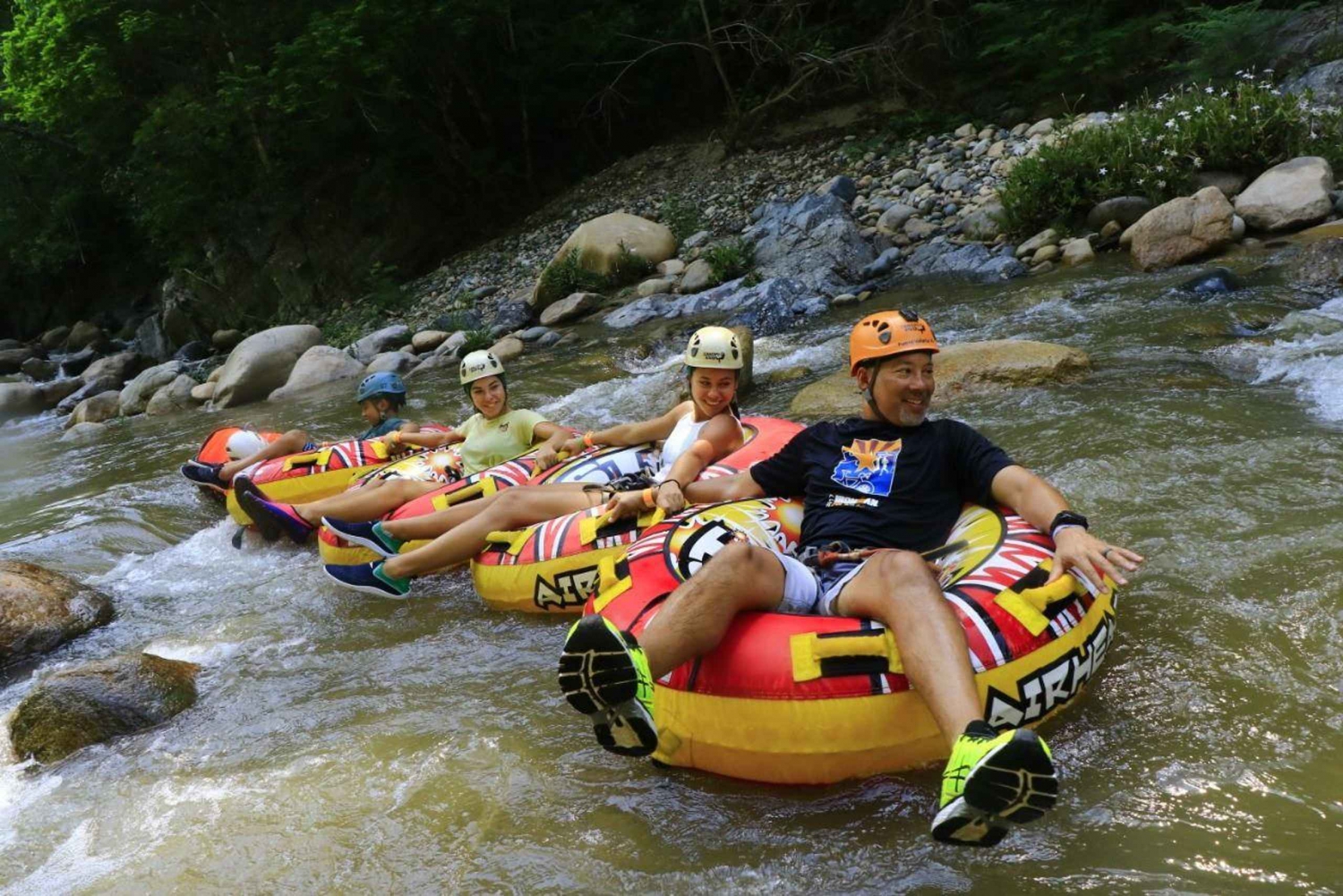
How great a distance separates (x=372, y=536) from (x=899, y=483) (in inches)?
122

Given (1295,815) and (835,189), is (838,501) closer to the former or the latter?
(1295,815)

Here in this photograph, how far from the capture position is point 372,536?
568cm

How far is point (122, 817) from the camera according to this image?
3.59m

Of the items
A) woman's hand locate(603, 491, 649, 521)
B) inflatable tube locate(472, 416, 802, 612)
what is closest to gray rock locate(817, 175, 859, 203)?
inflatable tube locate(472, 416, 802, 612)

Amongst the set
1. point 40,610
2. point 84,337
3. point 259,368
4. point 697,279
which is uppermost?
point 40,610

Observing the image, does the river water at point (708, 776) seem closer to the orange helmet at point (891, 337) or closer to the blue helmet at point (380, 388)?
the orange helmet at point (891, 337)

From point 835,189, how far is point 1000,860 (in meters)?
13.5

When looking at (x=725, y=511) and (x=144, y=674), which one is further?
(x=144, y=674)

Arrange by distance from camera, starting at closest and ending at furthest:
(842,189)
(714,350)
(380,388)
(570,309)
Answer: (714,350) < (380,388) < (570,309) < (842,189)

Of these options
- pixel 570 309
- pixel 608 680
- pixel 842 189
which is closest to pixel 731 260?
pixel 570 309

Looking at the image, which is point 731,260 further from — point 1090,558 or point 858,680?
point 858,680

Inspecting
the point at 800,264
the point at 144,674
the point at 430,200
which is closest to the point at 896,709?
the point at 144,674

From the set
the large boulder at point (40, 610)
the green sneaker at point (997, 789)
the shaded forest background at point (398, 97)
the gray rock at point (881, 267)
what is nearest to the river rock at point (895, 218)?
the gray rock at point (881, 267)

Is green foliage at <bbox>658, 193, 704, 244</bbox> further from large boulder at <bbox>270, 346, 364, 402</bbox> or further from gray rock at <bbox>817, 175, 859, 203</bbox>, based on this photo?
large boulder at <bbox>270, 346, 364, 402</bbox>
